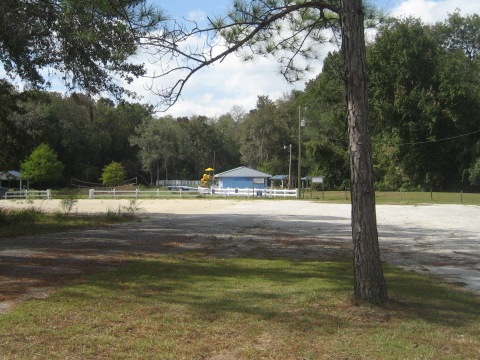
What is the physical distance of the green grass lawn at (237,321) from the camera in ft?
17.0

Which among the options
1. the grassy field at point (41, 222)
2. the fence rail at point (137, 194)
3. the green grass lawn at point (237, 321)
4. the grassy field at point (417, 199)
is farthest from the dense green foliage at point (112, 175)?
the green grass lawn at point (237, 321)

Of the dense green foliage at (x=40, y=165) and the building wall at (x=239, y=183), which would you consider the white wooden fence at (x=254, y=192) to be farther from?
the dense green foliage at (x=40, y=165)

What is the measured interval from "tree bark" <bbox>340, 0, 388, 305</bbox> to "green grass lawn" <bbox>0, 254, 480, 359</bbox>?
0.36m

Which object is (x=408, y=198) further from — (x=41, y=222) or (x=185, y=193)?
(x=41, y=222)

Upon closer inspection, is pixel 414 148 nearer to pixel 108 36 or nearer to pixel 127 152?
pixel 127 152

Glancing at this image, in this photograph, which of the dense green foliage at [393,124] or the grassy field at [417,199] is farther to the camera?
the dense green foliage at [393,124]

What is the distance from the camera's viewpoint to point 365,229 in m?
6.78

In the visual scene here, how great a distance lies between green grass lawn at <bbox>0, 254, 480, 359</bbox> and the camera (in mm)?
5191

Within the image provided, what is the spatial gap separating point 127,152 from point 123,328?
8277cm

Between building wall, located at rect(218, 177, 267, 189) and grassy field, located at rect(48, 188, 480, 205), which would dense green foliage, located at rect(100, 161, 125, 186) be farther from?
building wall, located at rect(218, 177, 267, 189)

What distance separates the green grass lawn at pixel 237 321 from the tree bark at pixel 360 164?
0.36 metres

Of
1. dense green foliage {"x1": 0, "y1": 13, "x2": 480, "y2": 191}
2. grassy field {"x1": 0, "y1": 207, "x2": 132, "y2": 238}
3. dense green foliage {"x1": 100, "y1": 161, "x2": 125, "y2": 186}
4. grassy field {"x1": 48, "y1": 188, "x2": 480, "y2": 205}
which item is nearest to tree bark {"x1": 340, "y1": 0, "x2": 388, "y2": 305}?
grassy field {"x1": 0, "y1": 207, "x2": 132, "y2": 238}

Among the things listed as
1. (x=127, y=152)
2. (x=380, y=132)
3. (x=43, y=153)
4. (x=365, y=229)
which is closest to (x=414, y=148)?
(x=380, y=132)

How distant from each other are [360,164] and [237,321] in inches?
95.3
